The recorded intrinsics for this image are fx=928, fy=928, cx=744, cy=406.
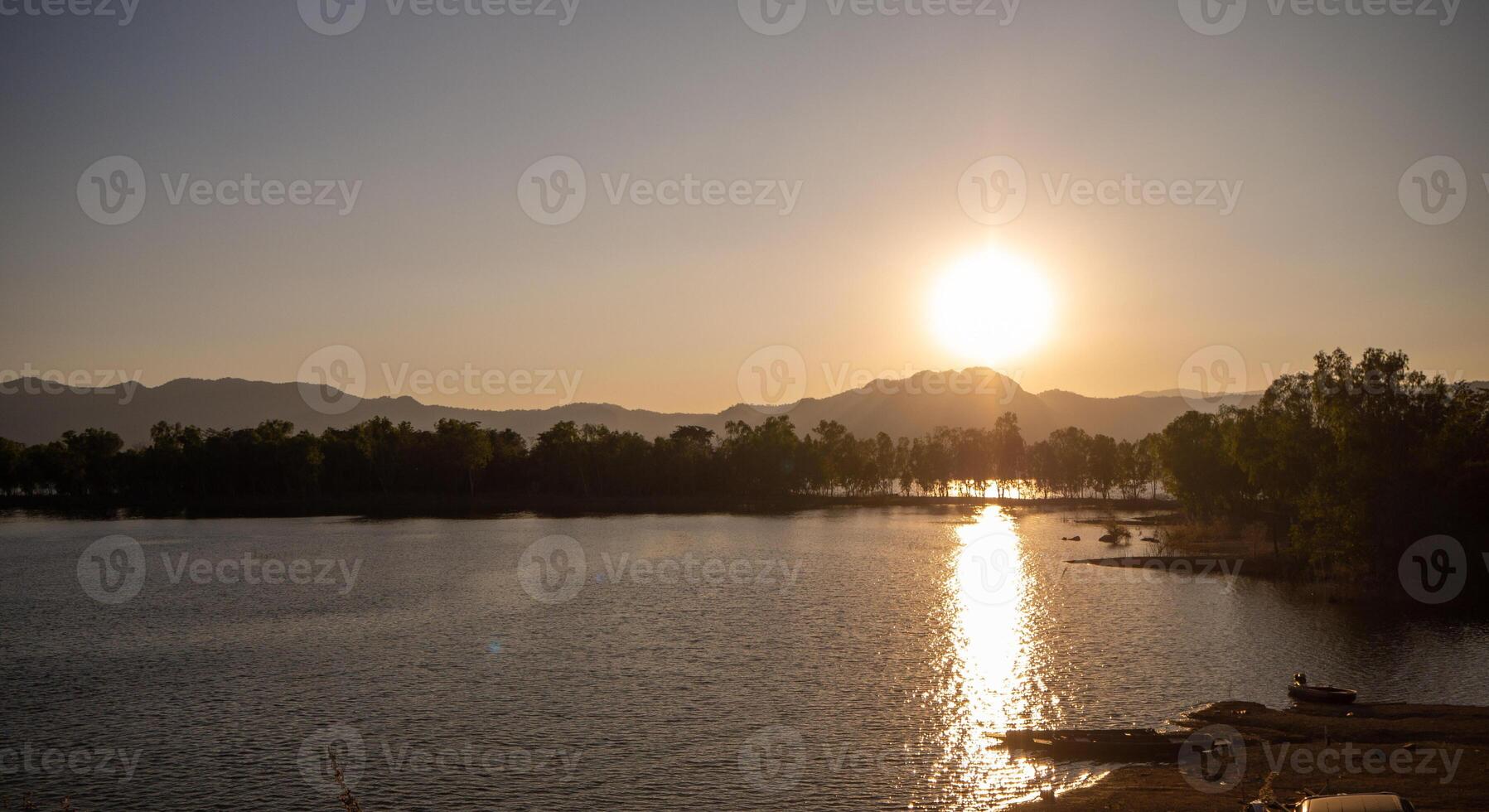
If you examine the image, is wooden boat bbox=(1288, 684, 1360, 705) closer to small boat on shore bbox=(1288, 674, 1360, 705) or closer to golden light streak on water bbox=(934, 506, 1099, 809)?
small boat on shore bbox=(1288, 674, 1360, 705)

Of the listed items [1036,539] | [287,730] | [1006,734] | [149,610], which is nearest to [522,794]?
[287,730]

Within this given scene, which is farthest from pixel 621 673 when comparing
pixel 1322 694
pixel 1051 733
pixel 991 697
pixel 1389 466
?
pixel 1389 466

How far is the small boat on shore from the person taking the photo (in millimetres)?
42188

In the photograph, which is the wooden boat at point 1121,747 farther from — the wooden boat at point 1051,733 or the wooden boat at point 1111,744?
the wooden boat at point 1051,733

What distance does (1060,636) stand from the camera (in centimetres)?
6288

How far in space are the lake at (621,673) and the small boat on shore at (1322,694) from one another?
1662mm

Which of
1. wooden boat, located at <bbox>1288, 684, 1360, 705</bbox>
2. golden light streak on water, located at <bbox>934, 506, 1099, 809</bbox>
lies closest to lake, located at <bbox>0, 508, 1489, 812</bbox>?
golden light streak on water, located at <bbox>934, 506, 1099, 809</bbox>

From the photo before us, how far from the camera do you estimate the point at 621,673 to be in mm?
52250

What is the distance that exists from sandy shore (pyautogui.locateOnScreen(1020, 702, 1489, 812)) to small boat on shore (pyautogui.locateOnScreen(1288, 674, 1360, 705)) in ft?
2.31

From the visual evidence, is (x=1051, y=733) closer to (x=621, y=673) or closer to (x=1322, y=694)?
(x=1322, y=694)

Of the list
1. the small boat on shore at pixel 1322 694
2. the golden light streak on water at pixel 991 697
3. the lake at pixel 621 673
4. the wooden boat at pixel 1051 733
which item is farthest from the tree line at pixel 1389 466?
the wooden boat at pixel 1051 733

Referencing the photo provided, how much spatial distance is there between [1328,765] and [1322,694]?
10367mm

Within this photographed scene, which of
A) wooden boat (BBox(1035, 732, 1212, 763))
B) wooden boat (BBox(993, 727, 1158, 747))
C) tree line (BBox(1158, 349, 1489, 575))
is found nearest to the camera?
wooden boat (BBox(1035, 732, 1212, 763))

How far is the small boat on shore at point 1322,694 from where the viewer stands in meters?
42.2
